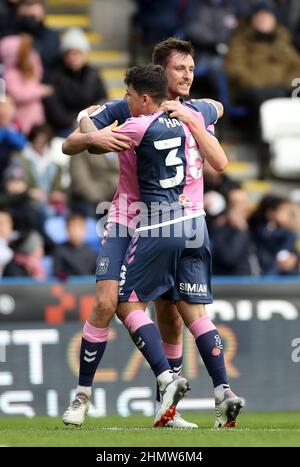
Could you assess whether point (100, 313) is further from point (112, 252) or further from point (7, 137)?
point (7, 137)

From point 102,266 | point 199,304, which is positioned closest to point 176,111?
point 102,266

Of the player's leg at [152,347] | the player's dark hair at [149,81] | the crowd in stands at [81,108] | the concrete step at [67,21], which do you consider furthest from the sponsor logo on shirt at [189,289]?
the concrete step at [67,21]

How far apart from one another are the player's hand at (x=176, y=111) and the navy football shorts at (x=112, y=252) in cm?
80

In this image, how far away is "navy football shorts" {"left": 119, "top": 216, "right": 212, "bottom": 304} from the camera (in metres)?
8.88

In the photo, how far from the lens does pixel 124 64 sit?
59.1 ft

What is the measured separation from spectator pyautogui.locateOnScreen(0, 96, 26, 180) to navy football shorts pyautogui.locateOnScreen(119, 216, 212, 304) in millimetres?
6445

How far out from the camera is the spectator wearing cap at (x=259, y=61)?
17.2 meters

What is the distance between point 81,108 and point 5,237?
287 centimetres

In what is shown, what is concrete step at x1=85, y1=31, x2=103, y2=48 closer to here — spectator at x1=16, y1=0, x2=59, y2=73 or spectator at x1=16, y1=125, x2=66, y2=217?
spectator at x1=16, y1=0, x2=59, y2=73

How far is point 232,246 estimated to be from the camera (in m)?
14.3

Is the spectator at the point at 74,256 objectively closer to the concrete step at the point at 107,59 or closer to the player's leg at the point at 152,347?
the concrete step at the point at 107,59

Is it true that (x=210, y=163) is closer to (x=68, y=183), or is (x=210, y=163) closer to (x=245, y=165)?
(x=68, y=183)

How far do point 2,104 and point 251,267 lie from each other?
11.1ft

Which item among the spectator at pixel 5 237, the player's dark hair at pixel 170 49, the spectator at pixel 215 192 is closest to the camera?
the player's dark hair at pixel 170 49
